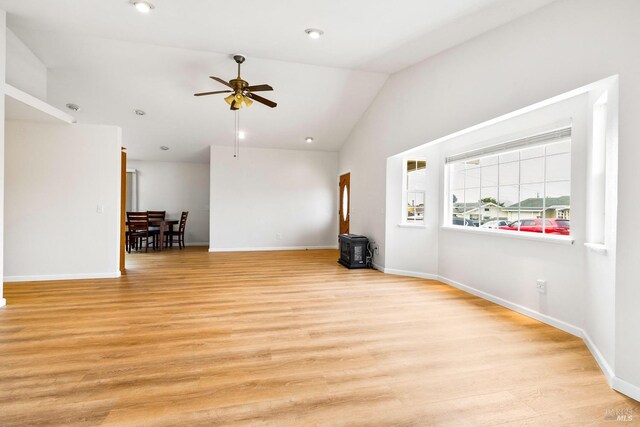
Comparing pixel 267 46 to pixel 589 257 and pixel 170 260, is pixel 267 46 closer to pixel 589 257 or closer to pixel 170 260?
pixel 589 257

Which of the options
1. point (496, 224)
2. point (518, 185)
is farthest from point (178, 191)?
point (518, 185)

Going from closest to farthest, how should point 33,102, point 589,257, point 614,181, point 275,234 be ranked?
point 614,181 < point 589,257 < point 33,102 < point 275,234

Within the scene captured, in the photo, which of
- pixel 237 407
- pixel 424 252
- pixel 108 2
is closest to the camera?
pixel 237 407

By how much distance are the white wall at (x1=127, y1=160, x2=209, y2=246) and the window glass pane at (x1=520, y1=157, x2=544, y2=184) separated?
8.29 metres

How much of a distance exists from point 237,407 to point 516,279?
10.6ft

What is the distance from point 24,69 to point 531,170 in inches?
269

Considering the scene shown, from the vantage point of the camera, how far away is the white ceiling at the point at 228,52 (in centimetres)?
322

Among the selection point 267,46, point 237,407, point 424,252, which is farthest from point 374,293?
point 267,46

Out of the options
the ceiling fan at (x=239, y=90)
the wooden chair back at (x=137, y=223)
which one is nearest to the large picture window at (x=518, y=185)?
the ceiling fan at (x=239, y=90)

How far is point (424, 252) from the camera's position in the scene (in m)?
5.12

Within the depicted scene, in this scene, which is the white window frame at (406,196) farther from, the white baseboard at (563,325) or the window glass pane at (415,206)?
the white baseboard at (563,325)

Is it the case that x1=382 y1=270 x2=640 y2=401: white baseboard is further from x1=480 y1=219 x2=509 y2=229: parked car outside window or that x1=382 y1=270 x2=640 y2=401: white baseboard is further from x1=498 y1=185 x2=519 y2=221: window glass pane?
x1=498 y1=185 x2=519 y2=221: window glass pane

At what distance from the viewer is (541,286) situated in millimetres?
3203

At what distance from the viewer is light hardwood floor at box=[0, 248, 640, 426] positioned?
1.74m
